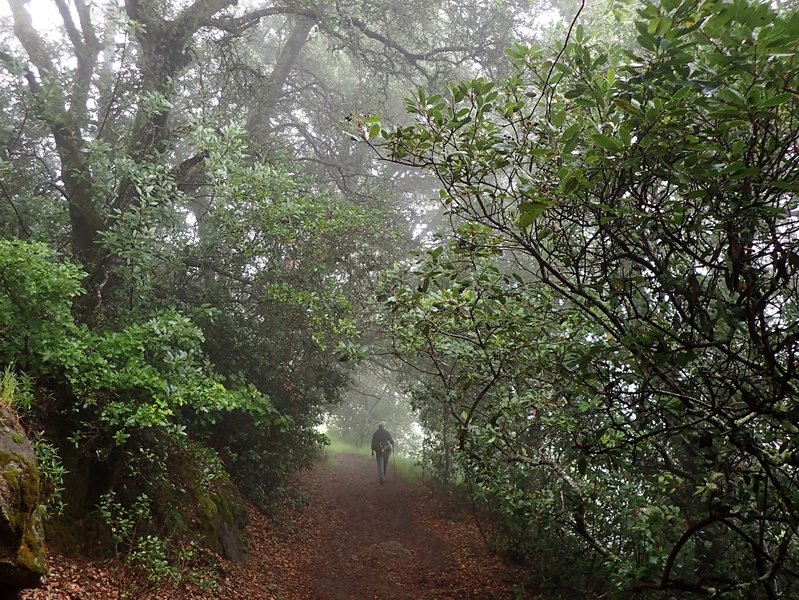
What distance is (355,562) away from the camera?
952cm

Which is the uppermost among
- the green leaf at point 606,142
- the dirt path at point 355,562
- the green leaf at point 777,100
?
the green leaf at point 777,100

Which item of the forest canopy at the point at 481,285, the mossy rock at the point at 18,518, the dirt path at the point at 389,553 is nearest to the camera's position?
the forest canopy at the point at 481,285

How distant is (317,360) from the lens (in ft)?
35.1

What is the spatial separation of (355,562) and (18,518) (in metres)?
7.05

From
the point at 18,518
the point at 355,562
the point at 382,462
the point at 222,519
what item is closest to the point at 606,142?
the point at 18,518

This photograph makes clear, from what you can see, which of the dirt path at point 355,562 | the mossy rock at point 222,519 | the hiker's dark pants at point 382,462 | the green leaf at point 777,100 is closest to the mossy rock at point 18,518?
the dirt path at point 355,562

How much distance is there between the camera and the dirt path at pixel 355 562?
6039 mm

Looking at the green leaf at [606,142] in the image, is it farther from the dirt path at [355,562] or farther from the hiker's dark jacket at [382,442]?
the hiker's dark jacket at [382,442]

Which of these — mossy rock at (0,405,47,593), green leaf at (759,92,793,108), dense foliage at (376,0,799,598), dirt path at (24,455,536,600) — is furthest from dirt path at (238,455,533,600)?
green leaf at (759,92,793,108)

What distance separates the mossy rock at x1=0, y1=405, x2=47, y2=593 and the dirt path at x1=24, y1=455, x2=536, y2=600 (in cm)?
78

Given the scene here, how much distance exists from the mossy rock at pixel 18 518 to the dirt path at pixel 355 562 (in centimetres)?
78

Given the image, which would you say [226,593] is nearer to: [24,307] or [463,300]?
[24,307]

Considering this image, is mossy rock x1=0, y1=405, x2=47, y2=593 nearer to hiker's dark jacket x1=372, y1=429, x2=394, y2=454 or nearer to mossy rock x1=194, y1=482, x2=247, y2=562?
mossy rock x1=194, y1=482, x2=247, y2=562

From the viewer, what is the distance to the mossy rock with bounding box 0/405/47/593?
3.54 metres
